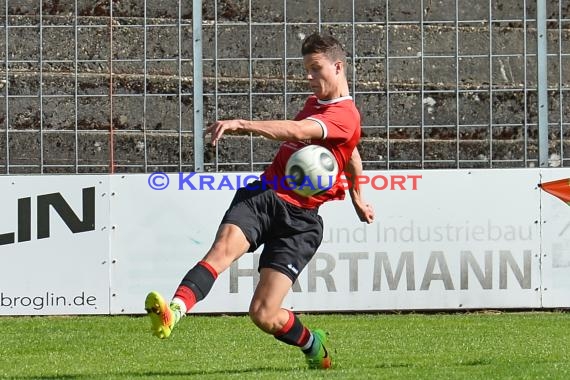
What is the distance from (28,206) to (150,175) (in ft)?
3.90

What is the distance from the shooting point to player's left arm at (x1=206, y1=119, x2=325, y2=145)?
20.1 ft

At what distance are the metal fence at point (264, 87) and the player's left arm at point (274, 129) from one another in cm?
538

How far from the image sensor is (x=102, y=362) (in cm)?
819

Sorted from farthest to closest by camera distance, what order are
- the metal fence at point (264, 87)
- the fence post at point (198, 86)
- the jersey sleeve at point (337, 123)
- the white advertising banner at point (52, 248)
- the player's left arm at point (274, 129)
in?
the metal fence at point (264, 87), the fence post at point (198, 86), the white advertising banner at point (52, 248), the jersey sleeve at point (337, 123), the player's left arm at point (274, 129)

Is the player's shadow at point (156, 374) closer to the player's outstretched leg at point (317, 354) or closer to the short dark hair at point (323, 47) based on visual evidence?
the player's outstretched leg at point (317, 354)

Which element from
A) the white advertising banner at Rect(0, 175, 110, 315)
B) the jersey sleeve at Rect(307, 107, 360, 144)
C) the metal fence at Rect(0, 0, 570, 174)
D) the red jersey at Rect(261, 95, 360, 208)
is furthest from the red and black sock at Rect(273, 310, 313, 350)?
the metal fence at Rect(0, 0, 570, 174)

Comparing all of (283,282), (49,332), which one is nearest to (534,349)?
(283,282)

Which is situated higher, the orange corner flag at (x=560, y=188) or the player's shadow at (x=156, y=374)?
the orange corner flag at (x=560, y=188)

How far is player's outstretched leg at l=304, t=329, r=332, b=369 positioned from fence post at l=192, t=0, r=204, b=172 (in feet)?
15.8

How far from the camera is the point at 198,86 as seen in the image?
12008mm

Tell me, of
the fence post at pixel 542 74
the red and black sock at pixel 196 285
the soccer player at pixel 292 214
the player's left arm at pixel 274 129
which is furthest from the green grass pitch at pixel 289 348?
the fence post at pixel 542 74

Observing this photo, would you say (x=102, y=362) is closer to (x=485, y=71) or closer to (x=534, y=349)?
(x=534, y=349)

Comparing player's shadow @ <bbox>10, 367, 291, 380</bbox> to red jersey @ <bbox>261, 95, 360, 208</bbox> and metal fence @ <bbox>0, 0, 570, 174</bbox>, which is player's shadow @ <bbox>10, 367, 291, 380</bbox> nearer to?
red jersey @ <bbox>261, 95, 360, 208</bbox>

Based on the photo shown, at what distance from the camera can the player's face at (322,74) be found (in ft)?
23.8
